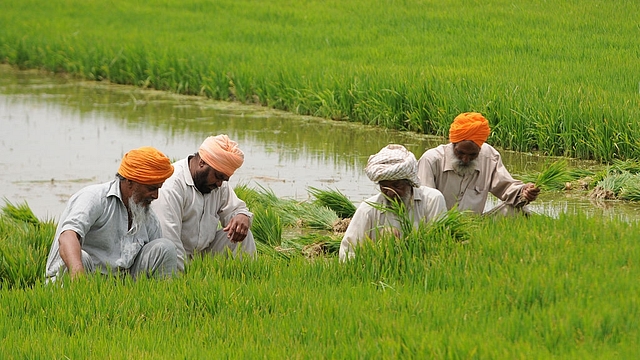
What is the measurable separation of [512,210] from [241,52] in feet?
26.7

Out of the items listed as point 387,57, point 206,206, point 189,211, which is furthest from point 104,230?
point 387,57

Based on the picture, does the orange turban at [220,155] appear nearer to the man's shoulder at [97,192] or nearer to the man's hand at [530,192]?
the man's shoulder at [97,192]

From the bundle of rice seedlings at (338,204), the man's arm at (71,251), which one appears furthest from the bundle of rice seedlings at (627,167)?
the man's arm at (71,251)

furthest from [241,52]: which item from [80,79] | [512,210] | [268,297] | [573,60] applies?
[268,297]

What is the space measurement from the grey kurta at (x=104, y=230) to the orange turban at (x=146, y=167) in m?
0.14

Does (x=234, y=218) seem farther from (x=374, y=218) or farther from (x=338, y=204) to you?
(x=338, y=204)

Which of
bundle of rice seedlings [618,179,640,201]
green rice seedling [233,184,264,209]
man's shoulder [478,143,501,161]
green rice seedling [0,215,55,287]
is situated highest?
man's shoulder [478,143,501,161]

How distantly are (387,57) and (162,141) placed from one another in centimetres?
323

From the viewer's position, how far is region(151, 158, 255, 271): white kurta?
5.57m

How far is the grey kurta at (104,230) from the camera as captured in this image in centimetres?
509

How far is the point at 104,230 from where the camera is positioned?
5223mm

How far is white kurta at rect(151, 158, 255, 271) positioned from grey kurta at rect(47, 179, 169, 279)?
205 millimetres

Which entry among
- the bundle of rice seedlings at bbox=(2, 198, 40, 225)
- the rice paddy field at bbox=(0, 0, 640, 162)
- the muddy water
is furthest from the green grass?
the rice paddy field at bbox=(0, 0, 640, 162)

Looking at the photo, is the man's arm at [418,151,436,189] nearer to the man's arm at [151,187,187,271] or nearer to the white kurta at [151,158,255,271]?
the white kurta at [151,158,255,271]
